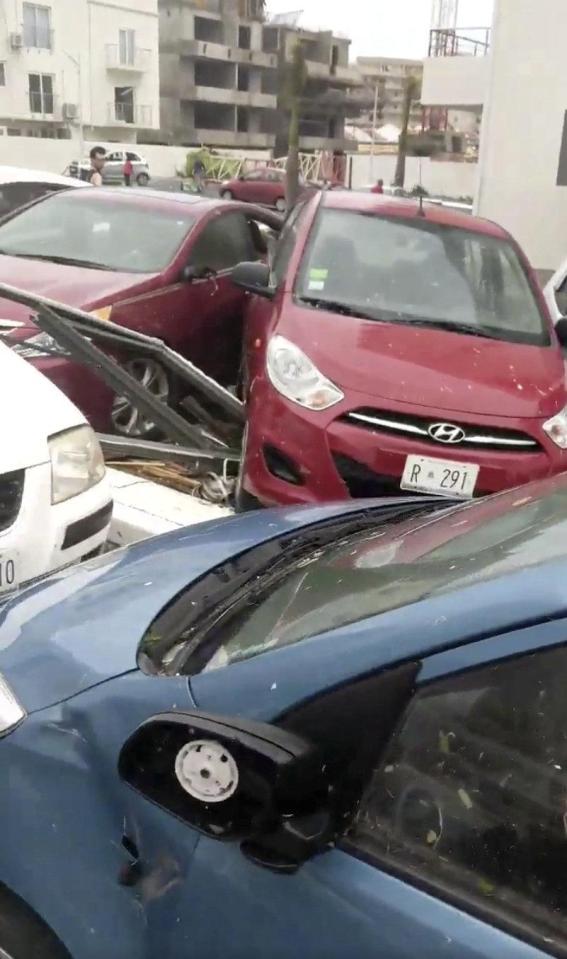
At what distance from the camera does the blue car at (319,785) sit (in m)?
1.30

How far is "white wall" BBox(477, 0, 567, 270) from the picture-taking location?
12781mm

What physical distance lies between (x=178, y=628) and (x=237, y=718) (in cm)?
47

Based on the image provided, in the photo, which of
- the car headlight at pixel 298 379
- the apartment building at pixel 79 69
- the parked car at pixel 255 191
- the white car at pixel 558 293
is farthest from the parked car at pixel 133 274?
the apartment building at pixel 79 69

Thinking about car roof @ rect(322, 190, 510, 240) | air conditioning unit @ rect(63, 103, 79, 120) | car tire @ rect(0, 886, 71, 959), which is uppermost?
air conditioning unit @ rect(63, 103, 79, 120)

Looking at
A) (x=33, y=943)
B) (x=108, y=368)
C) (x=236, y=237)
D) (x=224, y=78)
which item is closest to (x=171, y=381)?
(x=108, y=368)

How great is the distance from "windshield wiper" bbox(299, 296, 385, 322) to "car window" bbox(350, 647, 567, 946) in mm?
3555

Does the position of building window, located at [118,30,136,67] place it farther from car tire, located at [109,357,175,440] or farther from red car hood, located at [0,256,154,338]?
car tire, located at [109,357,175,440]

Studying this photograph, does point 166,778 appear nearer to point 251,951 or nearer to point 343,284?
point 251,951

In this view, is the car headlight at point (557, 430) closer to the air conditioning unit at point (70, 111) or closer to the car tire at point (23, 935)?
the car tire at point (23, 935)

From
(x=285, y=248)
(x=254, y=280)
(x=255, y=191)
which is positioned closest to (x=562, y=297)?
(x=285, y=248)

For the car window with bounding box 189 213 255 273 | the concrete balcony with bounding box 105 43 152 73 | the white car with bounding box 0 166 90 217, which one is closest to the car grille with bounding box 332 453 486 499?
the car window with bounding box 189 213 255 273

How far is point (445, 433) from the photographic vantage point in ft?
13.3

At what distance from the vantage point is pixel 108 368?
467cm

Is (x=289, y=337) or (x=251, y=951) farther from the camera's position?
(x=289, y=337)
